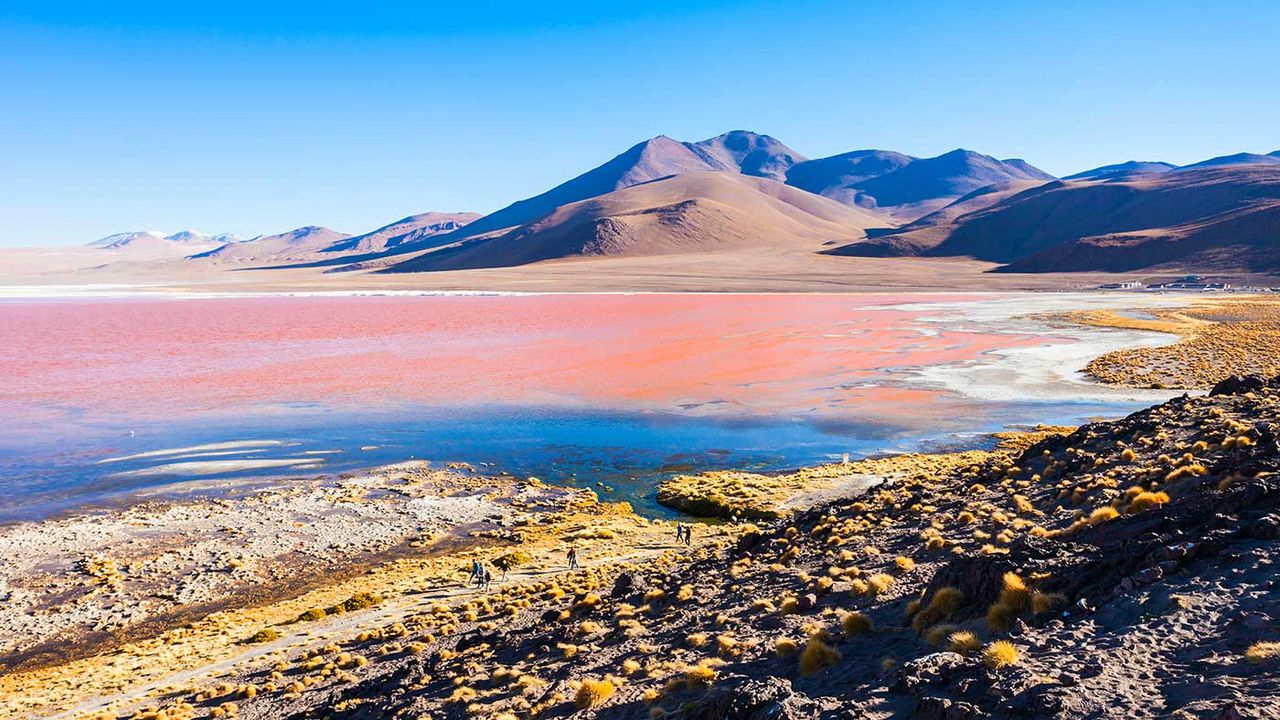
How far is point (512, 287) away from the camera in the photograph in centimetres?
14175

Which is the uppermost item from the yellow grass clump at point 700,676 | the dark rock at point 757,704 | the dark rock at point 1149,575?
the dark rock at point 1149,575

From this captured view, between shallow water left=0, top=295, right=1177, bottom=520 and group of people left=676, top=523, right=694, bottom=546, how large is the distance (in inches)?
128

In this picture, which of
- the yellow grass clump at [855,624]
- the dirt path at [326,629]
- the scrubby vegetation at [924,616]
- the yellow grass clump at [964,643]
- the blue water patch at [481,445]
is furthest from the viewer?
the blue water patch at [481,445]

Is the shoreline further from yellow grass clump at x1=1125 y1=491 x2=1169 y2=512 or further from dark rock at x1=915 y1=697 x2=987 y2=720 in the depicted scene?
dark rock at x1=915 y1=697 x2=987 y2=720

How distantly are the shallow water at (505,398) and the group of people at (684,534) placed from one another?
3.25 meters

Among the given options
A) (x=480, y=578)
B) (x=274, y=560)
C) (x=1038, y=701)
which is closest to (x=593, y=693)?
(x=1038, y=701)

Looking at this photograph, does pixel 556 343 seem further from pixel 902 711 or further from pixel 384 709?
pixel 902 711

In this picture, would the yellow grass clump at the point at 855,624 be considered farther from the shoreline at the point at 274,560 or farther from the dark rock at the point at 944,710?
the shoreline at the point at 274,560

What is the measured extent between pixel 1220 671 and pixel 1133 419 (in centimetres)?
1554

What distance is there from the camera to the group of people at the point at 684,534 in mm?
19323

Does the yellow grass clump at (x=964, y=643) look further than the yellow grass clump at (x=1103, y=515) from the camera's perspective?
No

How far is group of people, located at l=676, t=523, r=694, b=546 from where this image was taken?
761 inches

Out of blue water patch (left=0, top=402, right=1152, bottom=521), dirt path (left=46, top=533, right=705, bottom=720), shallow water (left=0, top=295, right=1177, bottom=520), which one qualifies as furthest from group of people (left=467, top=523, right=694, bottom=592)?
shallow water (left=0, top=295, right=1177, bottom=520)

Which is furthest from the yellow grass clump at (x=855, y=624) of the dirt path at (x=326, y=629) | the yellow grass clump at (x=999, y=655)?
the dirt path at (x=326, y=629)
